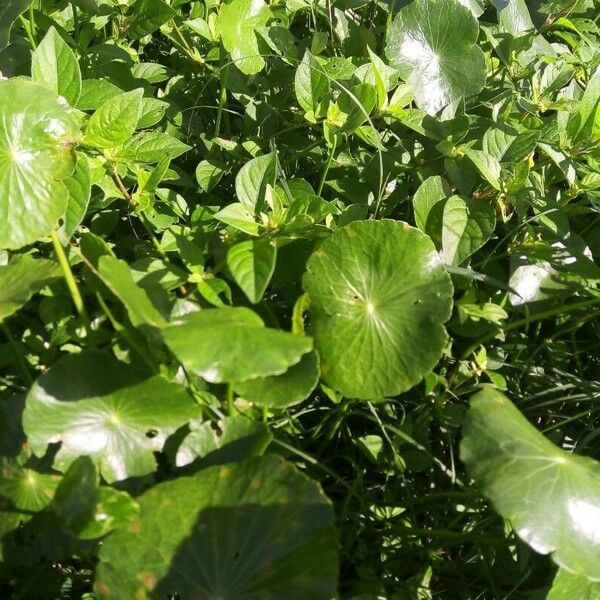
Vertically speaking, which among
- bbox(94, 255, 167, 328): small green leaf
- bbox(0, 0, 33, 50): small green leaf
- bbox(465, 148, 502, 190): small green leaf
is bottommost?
bbox(465, 148, 502, 190): small green leaf

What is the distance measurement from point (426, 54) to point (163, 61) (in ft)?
1.93

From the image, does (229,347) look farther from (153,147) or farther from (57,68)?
(57,68)

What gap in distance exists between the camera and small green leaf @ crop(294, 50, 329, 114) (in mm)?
1388

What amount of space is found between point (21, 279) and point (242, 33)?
0.68 metres

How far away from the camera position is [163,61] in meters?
1.79

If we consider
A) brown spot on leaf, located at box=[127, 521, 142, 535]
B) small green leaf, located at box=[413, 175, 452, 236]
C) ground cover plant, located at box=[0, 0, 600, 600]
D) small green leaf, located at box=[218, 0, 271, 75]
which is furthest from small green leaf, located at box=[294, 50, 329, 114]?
brown spot on leaf, located at box=[127, 521, 142, 535]

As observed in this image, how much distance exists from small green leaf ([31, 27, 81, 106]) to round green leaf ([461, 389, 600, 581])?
2.68 ft

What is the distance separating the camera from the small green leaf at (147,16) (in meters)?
1.49

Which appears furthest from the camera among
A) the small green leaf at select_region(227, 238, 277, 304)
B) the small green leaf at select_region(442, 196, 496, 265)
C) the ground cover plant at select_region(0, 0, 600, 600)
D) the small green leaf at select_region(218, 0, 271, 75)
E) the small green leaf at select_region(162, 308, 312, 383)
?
the small green leaf at select_region(218, 0, 271, 75)

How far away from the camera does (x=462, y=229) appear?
1327mm

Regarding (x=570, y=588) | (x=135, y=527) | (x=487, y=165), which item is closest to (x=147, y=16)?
(x=487, y=165)

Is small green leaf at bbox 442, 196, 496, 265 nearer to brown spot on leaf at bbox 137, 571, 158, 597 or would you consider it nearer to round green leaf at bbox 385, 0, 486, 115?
round green leaf at bbox 385, 0, 486, 115

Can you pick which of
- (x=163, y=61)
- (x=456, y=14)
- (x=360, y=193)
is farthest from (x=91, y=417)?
(x=456, y=14)

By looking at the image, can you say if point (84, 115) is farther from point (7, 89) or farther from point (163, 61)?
point (163, 61)
